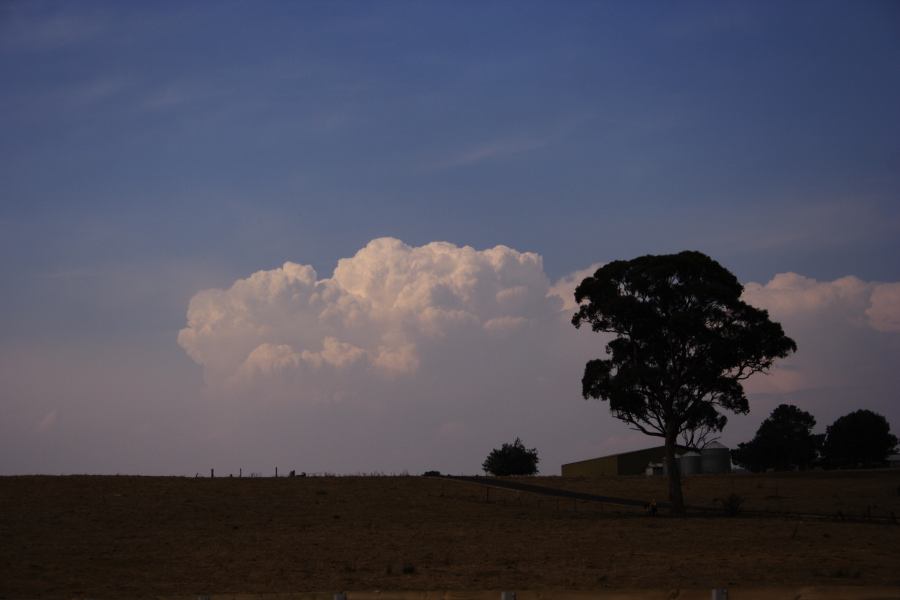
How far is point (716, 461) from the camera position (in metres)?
106

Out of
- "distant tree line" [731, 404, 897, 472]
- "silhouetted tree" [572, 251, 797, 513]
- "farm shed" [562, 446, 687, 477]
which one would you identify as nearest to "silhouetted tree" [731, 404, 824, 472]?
"distant tree line" [731, 404, 897, 472]

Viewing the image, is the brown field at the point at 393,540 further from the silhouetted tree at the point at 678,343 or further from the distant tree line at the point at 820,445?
the distant tree line at the point at 820,445

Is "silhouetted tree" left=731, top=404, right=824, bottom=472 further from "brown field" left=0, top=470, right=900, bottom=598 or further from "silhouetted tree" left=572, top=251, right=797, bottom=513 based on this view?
"silhouetted tree" left=572, top=251, right=797, bottom=513

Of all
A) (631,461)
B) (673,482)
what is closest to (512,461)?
(631,461)

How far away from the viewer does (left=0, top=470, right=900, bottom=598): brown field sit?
32.1 m

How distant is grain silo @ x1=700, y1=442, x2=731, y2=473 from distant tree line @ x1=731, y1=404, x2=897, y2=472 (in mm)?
30802

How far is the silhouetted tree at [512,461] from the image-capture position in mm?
133875

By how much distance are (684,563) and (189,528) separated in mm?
25322

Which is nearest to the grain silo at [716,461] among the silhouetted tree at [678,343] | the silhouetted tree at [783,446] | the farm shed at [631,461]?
the farm shed at [631,461]

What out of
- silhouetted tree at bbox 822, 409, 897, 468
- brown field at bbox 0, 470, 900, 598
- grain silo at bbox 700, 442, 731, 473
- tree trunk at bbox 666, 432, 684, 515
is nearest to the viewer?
brown field at bbox 0, 470, 900, 598

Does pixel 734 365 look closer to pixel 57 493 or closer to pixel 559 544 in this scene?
pixel 559 544

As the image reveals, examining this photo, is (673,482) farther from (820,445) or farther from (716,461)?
(820,445)

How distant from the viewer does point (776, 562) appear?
34.7 meters

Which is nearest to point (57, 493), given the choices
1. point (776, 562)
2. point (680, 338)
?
point (680, 338)
